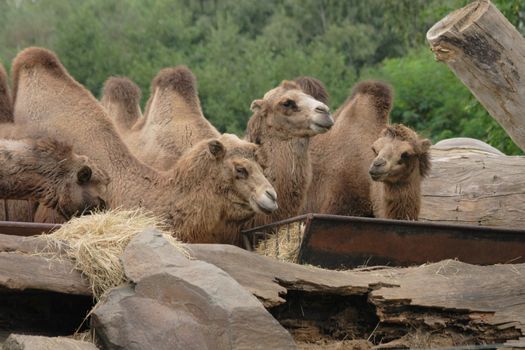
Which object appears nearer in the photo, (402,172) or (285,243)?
(285,243)

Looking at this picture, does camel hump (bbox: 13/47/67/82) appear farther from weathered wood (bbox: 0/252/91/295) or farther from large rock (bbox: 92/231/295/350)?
→ large rock (bbox: 92/231/295/350)

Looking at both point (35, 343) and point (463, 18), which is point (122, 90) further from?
point (35, 343)

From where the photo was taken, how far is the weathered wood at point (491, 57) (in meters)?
6.57

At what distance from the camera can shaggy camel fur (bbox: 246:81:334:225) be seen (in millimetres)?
9656

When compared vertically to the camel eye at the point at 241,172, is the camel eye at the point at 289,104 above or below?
above

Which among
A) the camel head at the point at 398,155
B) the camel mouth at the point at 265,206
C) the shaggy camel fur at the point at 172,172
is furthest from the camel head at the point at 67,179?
the camel head at the point at 398,155

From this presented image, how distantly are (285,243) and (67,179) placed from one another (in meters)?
1.62

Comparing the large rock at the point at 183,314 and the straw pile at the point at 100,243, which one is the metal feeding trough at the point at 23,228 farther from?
the large rock at the point at 183,314

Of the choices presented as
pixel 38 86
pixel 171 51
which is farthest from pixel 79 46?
pixel 38 86

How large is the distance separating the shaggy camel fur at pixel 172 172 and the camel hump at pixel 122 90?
2.07 m

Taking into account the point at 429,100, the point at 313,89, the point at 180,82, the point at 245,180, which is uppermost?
the point at 180,82

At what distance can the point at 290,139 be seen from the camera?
984 cm

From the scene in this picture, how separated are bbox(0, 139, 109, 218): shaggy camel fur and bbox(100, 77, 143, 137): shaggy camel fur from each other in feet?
10.0

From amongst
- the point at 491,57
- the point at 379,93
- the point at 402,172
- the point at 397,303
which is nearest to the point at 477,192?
the point at 402,172
